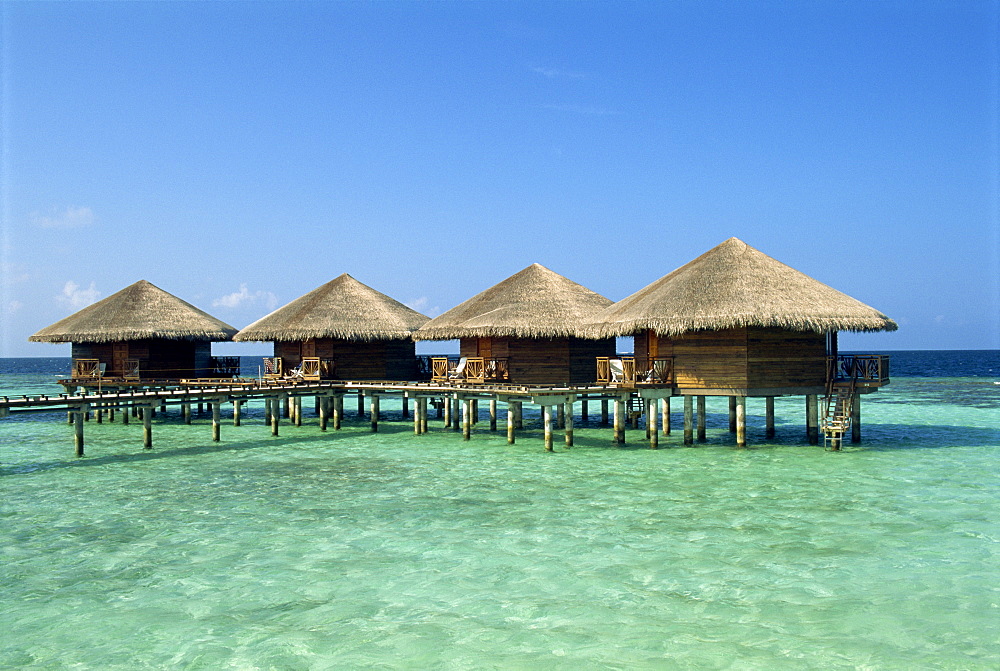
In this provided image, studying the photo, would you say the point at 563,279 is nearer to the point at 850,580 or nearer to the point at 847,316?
the point at 847,316

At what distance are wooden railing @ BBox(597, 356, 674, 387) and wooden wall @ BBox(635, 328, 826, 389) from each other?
254 mm

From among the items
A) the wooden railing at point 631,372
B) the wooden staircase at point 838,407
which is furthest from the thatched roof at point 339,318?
the wooden staircase at point 838,407

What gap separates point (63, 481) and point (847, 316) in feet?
62.2

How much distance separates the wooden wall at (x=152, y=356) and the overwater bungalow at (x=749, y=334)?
18.3m

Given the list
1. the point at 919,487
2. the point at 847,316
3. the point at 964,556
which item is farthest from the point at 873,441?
the point at 964,556

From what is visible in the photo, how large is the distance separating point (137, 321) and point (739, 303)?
22.6 meters

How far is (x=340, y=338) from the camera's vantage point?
28.5 metres

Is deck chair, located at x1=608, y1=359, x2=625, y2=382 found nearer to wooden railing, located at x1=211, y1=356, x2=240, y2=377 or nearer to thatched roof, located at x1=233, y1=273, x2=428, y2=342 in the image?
thatched roof, located at x1=233, y1=273, x2=428, y2=342

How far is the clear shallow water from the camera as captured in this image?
794 cm

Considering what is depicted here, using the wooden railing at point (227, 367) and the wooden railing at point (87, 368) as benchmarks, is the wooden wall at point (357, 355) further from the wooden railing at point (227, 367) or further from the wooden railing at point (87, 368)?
the wooden railing at point (87, 368)

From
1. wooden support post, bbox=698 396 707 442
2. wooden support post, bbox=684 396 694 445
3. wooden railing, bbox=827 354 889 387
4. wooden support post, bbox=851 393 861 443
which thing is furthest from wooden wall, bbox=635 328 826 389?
wooden support post, bbox=851 393 861 443

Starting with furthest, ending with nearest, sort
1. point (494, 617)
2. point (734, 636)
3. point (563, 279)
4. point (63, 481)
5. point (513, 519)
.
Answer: point (563, 279) → point (63, 481) → point (513, 519) → point (494, 617) → point (734, 636)

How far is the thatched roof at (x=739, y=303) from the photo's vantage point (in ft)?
66.3

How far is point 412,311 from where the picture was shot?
A: 106 feet
